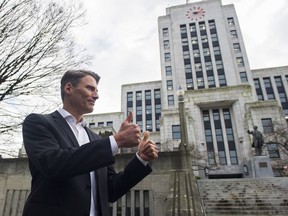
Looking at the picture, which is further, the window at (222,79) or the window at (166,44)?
the window at (166,44)

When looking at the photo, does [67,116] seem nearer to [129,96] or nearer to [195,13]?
[129,96]

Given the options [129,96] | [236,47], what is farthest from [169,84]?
[236,47]

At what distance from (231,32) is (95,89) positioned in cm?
5632

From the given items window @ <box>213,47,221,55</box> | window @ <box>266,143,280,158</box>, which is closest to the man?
window @ <box>266,143,280,158</box>

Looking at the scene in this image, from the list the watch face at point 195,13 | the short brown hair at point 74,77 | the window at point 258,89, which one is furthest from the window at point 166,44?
the short brown hair at point 74,77

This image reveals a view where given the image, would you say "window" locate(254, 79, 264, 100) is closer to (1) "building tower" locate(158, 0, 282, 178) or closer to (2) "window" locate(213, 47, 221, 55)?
(1) "building tower" locate(158, 0, 282, 178)

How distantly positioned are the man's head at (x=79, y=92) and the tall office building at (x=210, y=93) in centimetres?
2811

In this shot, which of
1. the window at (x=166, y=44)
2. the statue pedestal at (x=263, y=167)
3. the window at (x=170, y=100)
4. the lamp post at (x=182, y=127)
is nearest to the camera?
the lamp post at (x=182, y=127)

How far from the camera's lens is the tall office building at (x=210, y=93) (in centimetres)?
3356

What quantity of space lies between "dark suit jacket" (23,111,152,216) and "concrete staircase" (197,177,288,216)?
10.2 meters

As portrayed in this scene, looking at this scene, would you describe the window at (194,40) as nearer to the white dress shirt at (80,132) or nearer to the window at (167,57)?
the window at (167,57)

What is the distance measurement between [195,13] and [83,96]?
5847 cm

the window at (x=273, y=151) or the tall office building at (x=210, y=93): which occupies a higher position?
the tall office building at (x=210, y=93)

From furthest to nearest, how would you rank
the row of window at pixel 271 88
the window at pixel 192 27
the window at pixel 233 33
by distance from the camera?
the window at pixel 192 27
the window at pixel 233 33
the row of window at pixel 271 88
